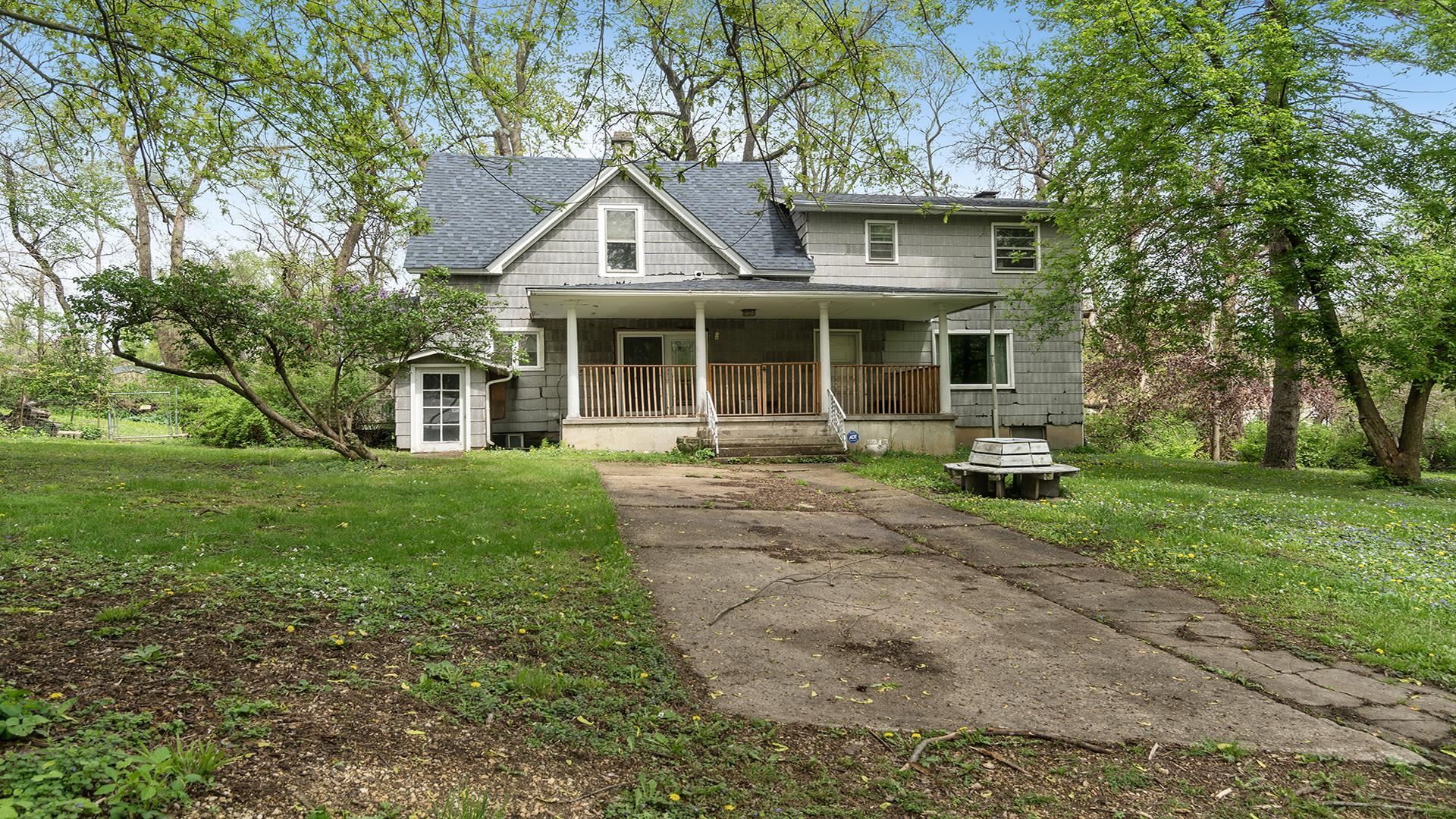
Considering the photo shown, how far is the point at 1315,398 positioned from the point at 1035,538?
22.9 meters

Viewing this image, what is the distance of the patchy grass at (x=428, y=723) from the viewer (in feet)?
8.21

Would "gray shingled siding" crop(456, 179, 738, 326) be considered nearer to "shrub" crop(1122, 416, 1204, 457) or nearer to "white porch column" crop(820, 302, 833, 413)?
"white porch column" crop(820, 302, 833, 413)

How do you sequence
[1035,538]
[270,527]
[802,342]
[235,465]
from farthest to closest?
[802,342]
[235,465]
[1035,538]
[270,527]

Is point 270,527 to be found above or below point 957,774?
above

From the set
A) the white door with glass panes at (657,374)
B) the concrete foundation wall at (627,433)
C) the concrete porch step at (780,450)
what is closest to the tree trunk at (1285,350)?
the concrete porch step at (780,450)

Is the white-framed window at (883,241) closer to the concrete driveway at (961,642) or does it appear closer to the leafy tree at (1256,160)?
the leafy tree at (1256,160)

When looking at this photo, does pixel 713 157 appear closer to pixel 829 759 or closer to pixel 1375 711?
pixel 829 759

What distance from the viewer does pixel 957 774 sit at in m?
2.94

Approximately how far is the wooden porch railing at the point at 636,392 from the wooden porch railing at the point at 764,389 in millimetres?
622

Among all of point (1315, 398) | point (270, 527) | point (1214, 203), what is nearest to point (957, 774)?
point (270, 527)

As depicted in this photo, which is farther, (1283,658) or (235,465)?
(235,465)

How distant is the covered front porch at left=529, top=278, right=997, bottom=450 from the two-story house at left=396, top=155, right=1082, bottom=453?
50mm

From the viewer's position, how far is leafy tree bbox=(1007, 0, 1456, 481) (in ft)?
41.3

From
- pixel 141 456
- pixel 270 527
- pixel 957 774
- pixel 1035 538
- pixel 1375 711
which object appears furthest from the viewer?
pixel 141 456
